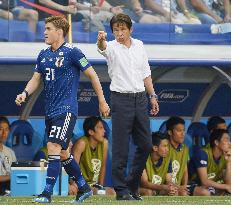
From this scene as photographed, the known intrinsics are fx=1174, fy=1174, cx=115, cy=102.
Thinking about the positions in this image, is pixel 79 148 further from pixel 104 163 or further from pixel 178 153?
pixel 178 153

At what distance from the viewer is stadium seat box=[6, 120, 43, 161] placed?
48.7 feet

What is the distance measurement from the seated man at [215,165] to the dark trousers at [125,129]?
10.3 ft

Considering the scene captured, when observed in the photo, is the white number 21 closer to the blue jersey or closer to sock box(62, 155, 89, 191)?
the blue jersey

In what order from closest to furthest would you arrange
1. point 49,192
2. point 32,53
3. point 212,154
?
point 49,192
point 32,53
point 212,154

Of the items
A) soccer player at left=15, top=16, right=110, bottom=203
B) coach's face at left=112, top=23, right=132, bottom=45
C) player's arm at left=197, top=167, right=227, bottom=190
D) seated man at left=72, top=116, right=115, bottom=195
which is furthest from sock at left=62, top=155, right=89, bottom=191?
player's arm at left=197, top=167, right=227, bottom=190

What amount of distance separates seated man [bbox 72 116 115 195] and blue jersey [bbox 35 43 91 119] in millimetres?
3696

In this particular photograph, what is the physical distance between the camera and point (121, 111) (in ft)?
36.9

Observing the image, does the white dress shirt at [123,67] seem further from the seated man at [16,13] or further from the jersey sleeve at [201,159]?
the jersey sleeve at [201,159]

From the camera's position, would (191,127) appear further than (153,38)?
Yes

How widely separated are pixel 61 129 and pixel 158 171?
4.07 meters

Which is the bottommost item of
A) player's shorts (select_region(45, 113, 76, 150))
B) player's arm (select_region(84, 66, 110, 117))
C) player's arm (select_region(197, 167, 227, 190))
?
player's arm (select_region(197, 167, 227, 190))

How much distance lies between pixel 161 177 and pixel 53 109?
13.5 ft

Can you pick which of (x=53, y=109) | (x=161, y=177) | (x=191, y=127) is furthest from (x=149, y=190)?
(x=53, y=109)

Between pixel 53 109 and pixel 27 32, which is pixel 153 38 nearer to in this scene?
pixel 27 32
